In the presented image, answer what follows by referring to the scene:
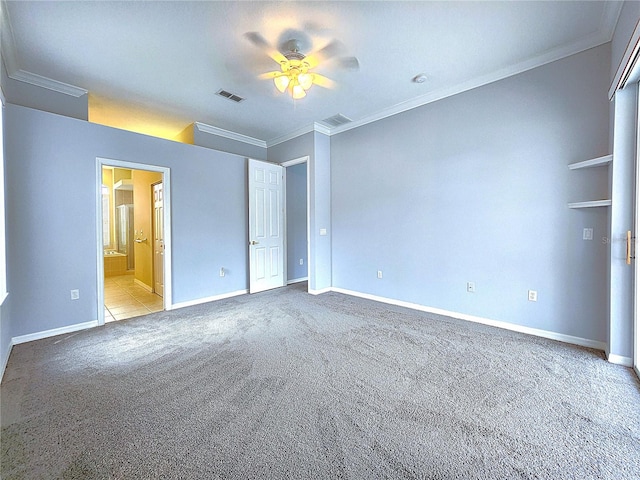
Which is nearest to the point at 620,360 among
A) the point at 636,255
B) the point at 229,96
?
the point at 636,255

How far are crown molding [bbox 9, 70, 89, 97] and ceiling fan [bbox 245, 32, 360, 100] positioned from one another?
2.48 m

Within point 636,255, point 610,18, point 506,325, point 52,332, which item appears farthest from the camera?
point 506,325

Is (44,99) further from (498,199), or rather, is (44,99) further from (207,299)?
(498,199)

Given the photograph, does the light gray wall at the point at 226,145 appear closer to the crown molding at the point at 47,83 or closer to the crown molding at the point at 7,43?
the crown molding at the point at 47,83

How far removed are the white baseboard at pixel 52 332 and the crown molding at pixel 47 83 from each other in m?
2.83

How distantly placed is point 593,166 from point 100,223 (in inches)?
210

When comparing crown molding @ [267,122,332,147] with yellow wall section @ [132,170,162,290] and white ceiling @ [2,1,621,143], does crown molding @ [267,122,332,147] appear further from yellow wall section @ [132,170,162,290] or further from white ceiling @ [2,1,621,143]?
yellow wall section @ [132,170,162,290]

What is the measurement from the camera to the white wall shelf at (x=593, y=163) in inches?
92.2

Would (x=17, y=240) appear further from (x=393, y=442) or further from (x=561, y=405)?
(x=561, y=405)

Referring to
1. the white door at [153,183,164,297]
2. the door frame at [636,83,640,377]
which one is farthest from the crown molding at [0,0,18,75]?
the door frame at [636,83,640,377]

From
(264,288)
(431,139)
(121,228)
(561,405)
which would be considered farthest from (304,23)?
(121,228)

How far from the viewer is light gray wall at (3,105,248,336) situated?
2816 millimetres

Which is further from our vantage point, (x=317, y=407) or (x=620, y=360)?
(x=620, y=360)

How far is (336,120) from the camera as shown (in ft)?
14.7
